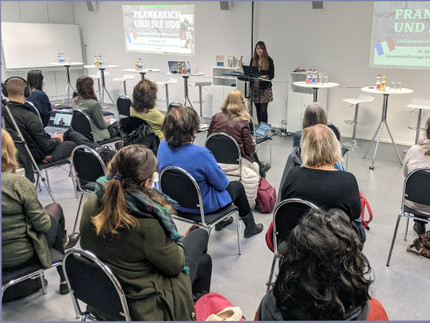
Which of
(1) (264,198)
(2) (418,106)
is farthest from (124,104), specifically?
(2) (418,106)

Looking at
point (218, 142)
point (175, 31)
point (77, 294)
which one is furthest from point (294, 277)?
point (175, 31)

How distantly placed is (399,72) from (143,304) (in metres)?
5.16

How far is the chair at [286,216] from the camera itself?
191 centimetres

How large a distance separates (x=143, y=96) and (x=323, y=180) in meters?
2.25

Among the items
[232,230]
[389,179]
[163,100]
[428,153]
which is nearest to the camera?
[428,153]

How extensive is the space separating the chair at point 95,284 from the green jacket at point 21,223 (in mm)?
465

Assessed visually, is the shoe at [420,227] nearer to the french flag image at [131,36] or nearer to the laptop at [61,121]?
the laptop at [61,121]

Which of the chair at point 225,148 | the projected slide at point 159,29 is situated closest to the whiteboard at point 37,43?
the projected slide at point 159,29

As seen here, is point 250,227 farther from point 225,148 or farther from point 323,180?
point 323,180

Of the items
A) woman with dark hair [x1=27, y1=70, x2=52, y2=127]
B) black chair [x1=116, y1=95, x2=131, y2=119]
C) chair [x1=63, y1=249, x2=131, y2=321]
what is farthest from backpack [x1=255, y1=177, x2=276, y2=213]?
woman with dark hair [x1=27, y1=70, x2=52, y2=127]

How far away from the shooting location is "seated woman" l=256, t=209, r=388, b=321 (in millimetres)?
1091

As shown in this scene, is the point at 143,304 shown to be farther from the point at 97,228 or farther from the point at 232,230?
the point at 232,230

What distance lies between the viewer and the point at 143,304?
1.52 meters

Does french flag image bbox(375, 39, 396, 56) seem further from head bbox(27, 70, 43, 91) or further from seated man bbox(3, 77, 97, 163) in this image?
head bbox(27, 70, 43, 91)
